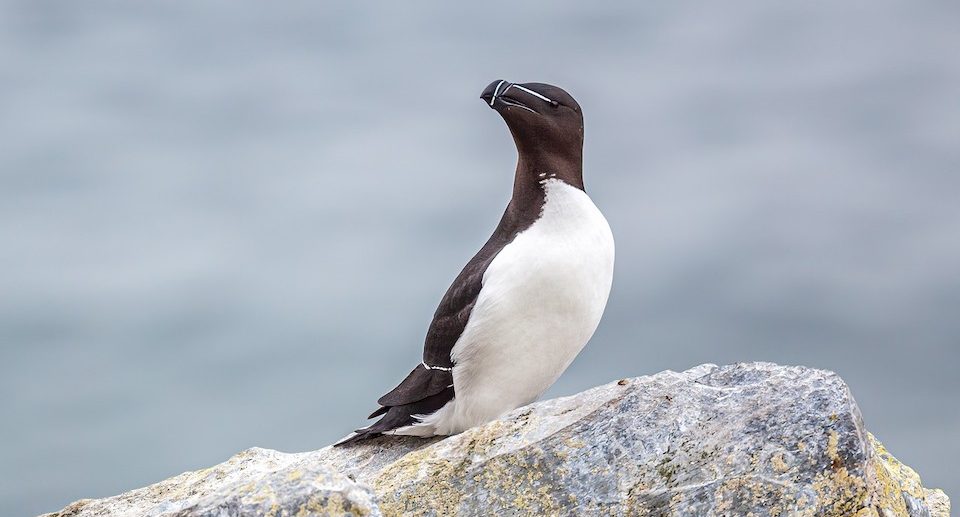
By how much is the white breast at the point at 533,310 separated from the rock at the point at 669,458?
1263 mm

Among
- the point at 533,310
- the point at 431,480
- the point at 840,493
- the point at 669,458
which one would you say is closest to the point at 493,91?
the point at 533,310

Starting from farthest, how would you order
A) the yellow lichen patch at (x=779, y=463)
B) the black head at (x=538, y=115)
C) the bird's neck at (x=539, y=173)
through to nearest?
the bird's neck at (x=539, y=173) < the black head at (x=538, y=115) < the yellow lichen patch at (x=779, y=463)

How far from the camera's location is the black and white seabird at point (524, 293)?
770cm

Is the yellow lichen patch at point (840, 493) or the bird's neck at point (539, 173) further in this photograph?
the bird's neck at point (539, 173)

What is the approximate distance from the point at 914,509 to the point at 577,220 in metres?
2.88

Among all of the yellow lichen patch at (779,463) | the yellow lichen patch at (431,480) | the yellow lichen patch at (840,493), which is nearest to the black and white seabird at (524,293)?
the yellow lichen patch at (431,480)

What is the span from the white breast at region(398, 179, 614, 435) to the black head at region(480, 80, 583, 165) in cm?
28

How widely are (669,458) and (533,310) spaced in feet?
6.99

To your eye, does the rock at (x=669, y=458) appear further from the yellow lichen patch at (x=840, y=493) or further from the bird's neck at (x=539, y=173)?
the bird's neck at (x=539, y=173)

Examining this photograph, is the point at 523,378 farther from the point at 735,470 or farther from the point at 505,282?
the point at 735,470

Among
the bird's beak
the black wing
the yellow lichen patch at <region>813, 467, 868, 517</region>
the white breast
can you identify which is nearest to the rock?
the yellow lichen patch at <region>813, 467, 868, 517</region>

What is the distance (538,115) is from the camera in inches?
310

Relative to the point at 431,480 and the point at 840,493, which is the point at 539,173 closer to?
the point at 431,480

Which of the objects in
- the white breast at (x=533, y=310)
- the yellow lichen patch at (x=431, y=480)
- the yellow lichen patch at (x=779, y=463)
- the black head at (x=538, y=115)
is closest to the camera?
the yellow lichen patch at (x=779, y=463)
